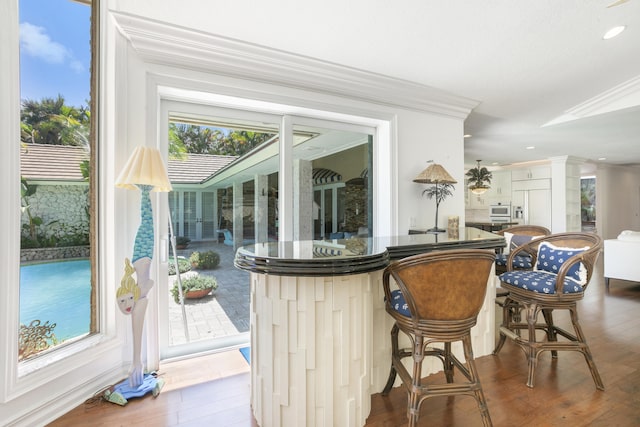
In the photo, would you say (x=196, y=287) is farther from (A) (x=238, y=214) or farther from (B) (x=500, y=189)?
(B) (x=500, y=189)

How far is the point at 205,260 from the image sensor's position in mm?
2674

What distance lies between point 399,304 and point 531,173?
857 cm

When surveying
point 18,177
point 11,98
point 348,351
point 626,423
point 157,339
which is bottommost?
point 626,423

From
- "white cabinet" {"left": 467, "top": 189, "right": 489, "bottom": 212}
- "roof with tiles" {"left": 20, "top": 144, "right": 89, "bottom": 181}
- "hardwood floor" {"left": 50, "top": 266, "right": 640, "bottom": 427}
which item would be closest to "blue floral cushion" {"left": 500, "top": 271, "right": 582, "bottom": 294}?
"hardwood floor" {"left": 50, "top": 266, "right": 640, "bottom": 427}

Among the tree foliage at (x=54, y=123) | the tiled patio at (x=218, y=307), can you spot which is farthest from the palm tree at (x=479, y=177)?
the tree foliage at (x=54, y=123)

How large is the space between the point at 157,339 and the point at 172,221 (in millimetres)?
906

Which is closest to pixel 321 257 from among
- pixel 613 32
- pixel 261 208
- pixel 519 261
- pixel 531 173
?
pixel 261 208

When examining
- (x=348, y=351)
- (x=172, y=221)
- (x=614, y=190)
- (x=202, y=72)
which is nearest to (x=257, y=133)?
(x=202, y=72)

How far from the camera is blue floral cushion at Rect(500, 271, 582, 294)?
6.68 ft

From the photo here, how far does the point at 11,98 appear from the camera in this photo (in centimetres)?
156

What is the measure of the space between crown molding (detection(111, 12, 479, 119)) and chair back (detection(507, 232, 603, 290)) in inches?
69.9

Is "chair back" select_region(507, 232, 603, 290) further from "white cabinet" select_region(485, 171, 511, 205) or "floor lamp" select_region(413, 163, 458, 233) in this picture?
"white cabinet" select_region(485, 171, 511, 205)

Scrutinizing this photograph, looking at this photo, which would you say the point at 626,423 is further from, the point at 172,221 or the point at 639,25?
the point at 172,221

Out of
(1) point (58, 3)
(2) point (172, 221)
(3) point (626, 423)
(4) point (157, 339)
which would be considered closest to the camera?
(3) point (626, 423)
